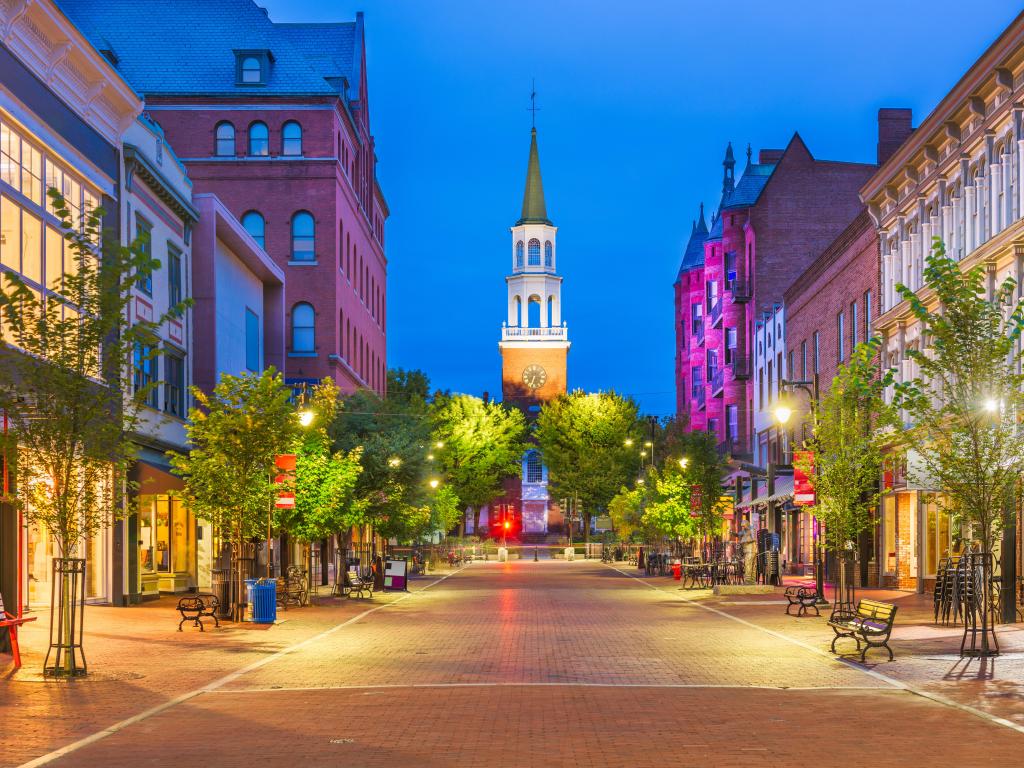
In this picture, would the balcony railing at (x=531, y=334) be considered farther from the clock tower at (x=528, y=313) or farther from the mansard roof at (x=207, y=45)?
the mansard roof at (x=207, y=45)

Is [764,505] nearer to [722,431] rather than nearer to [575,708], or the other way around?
[722,431]

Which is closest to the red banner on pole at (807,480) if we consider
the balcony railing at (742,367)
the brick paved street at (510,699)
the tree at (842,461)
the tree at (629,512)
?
the tree at (842,461)

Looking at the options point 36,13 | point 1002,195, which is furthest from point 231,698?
point 1002,195

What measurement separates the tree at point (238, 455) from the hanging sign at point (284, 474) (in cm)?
20

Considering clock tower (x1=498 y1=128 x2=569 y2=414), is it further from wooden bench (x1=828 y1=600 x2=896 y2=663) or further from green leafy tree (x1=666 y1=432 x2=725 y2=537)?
wooden bench (x1=828 y1=600 x2=896 y2=663)

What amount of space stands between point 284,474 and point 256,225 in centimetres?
3251

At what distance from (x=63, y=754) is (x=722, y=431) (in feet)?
227

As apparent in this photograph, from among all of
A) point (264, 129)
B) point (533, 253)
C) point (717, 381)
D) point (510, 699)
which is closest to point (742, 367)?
point (717, 381)

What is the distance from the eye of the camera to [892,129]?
175ft

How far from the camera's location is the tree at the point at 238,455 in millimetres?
30297

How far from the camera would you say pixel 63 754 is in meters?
12.8

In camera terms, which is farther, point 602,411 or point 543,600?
point 602,411

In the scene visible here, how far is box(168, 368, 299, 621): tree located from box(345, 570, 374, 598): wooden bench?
1049 cm

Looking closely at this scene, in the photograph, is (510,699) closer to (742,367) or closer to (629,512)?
(742,367)
